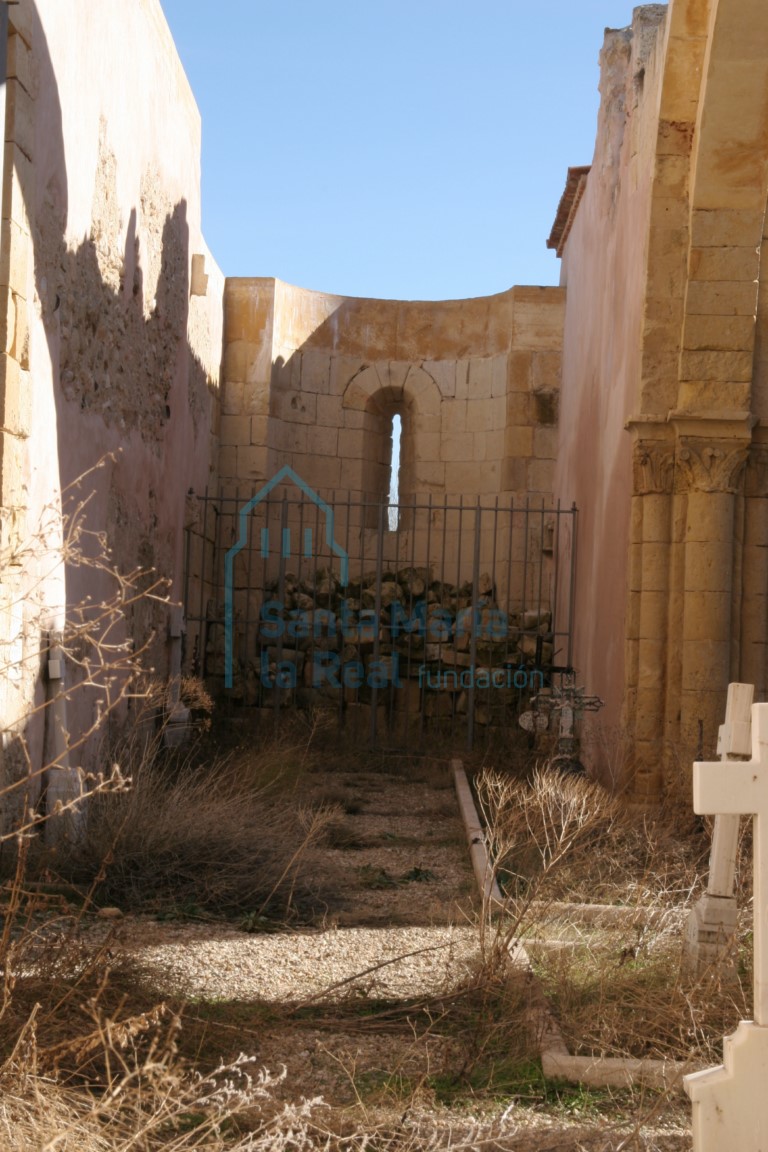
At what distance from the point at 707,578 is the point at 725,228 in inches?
92.6

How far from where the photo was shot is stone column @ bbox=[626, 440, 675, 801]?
838 cm

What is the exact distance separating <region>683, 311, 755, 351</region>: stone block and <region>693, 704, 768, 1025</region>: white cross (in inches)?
231

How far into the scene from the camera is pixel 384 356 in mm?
15289

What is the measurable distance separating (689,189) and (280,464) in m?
7.29

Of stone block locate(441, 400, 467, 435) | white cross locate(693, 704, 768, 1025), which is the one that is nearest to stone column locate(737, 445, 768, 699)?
white cross locate(693, 704, 768, 1025)

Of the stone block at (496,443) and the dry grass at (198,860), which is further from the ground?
the stone block at (496,443)

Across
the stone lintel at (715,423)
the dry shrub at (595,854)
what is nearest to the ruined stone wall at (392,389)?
the stone lintel at (715,423)

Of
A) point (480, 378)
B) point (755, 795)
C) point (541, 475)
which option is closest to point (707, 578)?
point (755, 795)

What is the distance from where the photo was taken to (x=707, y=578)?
822 cm

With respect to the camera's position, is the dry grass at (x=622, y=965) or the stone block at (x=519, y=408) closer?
the dry grass at (x=622, y=965)

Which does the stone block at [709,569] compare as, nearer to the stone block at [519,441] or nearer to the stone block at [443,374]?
the stone block at [519,441]

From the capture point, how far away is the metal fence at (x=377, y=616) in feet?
41.5

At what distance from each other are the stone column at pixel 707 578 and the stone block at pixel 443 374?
7.11m

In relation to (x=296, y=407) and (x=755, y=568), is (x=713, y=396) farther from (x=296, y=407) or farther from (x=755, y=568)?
(x=296, y=407)
